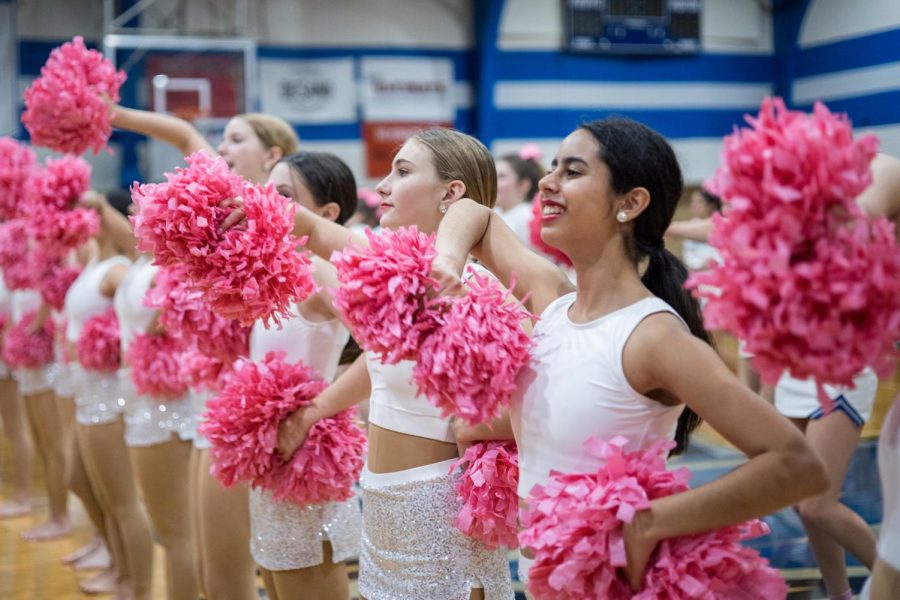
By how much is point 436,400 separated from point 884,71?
9057 millimetres

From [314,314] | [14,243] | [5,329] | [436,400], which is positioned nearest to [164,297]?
[314,314]

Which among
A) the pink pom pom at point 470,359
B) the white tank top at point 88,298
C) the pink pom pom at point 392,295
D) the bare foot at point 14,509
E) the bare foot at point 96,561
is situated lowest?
the bare foot at point 14,509

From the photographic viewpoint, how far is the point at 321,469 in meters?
2.30

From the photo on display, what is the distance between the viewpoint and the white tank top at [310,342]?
2.50m

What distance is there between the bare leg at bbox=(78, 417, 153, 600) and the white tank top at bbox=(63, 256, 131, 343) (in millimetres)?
441

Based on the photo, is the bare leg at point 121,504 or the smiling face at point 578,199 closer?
the smiling face at point 578,199

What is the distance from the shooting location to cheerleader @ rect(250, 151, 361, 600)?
7.95 ft

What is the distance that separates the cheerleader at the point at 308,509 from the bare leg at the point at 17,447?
3680 mm

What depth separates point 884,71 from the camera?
9.29 m

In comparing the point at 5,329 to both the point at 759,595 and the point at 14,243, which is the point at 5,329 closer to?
the point at 14,243

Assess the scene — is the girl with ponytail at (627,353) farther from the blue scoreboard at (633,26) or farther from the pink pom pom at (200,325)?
the blue scoreboard at (633,26)

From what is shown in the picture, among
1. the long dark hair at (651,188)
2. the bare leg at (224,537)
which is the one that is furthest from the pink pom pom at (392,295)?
the bare leg at (224,537)

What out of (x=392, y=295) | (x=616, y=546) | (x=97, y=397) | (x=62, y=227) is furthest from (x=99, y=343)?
(x=616, y=546)

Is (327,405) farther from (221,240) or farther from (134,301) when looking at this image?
(134,301)
